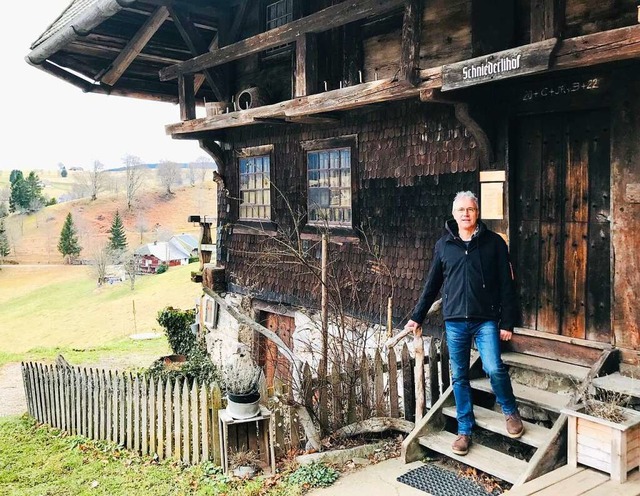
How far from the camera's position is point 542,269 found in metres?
6.33

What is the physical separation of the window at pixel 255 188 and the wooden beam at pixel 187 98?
5.41 feet

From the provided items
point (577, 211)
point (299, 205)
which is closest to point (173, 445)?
point (299, 205)

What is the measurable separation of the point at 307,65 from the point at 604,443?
5.56m

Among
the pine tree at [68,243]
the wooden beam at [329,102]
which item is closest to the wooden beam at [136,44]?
the wooden beam at [329,102]

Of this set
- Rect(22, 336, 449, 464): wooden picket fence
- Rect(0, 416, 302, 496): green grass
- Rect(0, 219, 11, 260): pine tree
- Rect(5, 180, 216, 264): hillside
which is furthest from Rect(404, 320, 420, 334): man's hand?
Rect(0, 219, 11, 260): pine tree

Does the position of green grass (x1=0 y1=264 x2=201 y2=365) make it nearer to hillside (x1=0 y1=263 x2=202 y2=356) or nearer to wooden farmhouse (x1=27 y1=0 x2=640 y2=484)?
hillside (x1=0 y1=263 x2=202 y2=356)

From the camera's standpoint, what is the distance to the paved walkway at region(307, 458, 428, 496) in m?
4.86

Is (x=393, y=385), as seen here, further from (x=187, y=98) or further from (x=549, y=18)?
(x=187, y=98)

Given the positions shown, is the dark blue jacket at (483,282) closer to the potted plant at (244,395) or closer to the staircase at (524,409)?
the staircase at (524,409)

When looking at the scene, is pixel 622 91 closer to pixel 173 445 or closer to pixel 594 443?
pixel 594 443

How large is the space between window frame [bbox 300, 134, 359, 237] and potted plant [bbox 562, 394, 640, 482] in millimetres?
4671

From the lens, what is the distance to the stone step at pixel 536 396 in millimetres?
5271

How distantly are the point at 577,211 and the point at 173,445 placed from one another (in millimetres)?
5891

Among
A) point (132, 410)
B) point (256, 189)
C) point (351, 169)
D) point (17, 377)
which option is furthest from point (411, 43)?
point (17, 377)
